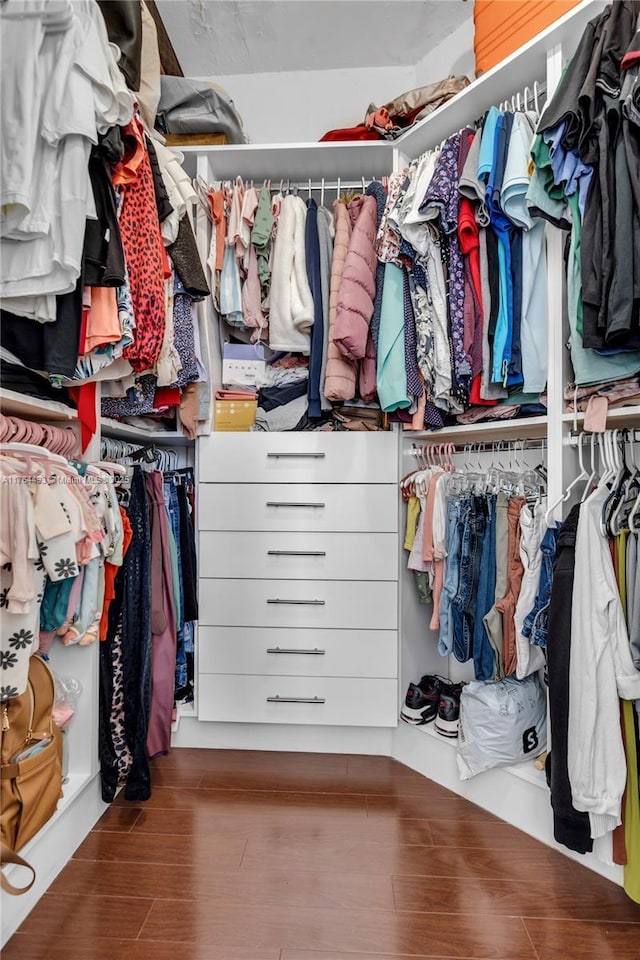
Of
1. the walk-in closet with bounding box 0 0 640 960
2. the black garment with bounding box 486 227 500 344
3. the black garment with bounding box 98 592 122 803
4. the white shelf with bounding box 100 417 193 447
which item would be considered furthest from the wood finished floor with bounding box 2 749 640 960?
the black garment with bounding box 486 227 500 344

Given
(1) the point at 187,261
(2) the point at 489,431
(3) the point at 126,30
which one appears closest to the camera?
(3) the point at 126,30

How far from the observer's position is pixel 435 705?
2.11 metres

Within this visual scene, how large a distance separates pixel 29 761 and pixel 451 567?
1323mm

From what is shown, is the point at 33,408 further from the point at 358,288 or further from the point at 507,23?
the point at 507,23

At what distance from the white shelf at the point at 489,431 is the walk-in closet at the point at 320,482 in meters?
0.02

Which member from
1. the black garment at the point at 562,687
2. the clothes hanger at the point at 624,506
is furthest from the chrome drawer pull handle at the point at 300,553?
the clothes hanger at the point at 624,506

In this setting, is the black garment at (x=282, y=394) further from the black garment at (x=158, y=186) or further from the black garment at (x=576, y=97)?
the black garment at (x=576, y=97)

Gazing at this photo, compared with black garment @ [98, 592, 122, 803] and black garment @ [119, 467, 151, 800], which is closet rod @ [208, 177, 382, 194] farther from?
black garment @ [98, 592, 122, 803]

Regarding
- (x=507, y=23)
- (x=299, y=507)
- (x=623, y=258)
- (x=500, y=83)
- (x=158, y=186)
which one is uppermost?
(x=507, y=23)

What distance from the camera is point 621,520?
1.39 metres

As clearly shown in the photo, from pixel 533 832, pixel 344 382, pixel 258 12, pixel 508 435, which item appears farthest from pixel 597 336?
pixel 258 12

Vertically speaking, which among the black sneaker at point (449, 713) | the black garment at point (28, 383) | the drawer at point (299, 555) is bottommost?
the black sneaker at point (449, 713)

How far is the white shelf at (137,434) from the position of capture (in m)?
1.83

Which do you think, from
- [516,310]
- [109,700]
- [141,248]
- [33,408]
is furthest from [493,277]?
[109,700]
